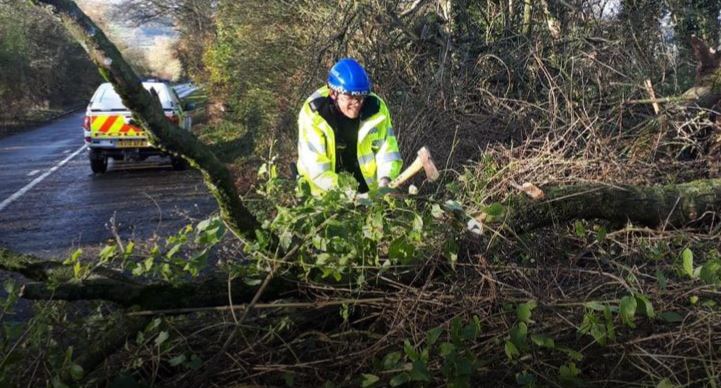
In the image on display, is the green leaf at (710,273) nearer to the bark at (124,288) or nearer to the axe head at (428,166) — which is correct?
the axe head at (428,166)

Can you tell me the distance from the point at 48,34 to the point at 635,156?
36.2m

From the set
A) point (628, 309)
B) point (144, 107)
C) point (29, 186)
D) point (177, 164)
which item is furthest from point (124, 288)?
point (177, 164)

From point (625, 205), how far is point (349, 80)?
180 centimetres

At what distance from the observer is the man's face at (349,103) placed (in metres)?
4.63

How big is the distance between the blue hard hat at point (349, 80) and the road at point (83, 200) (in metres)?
1.78

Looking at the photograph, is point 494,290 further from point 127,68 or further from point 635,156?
point 635,156

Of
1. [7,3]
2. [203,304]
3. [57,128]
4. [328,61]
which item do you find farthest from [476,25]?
[7,3]

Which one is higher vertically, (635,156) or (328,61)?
(328,61)

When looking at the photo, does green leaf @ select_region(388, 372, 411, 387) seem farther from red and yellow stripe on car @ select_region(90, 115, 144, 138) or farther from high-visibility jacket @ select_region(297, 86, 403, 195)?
red and yellow stripe on car @ select_region(90, 115, 144, 138)

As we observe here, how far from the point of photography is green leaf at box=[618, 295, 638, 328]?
2.75 metres

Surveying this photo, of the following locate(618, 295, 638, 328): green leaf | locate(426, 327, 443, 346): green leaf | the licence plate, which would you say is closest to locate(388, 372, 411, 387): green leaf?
locate(426, 327, 443, 346): green leaf

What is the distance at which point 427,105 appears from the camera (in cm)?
760

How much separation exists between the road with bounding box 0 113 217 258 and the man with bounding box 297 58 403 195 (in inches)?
60.0

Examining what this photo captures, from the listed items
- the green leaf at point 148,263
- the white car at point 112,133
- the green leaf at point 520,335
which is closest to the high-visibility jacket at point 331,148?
the green leaf at point 148,263
